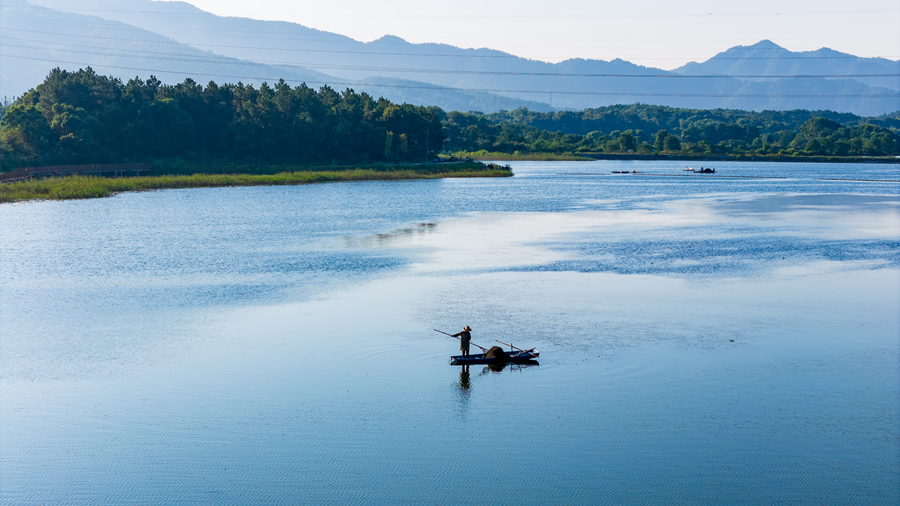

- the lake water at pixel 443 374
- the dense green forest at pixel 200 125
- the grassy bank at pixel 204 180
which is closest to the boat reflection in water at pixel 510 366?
the lake water at pixel 443 374

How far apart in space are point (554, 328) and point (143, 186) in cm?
9270

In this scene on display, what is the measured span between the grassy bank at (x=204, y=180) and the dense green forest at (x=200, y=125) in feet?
34.0

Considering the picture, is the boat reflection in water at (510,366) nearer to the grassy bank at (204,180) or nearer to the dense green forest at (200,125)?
the grassy bank at (204,180)

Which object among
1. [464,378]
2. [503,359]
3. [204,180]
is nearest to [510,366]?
[503,359]

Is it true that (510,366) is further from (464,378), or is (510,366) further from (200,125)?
(200,125)

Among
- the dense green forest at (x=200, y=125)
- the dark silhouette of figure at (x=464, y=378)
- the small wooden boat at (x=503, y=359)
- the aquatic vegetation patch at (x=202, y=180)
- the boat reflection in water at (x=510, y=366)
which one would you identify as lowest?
the dark silhouette of figure at (x=464, y=378)

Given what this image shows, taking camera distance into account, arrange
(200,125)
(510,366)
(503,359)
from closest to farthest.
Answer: (503,359), (510,366), (200,125)

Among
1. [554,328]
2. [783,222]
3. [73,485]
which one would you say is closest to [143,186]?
[783,222]

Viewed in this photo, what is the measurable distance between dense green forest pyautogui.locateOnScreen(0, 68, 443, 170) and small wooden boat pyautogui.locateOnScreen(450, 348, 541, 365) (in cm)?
10238

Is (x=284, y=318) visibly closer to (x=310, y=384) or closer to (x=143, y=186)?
(x=310, y=384)

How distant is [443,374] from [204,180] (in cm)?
10213

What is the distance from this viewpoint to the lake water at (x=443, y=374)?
1830 centimetres

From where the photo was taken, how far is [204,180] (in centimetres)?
11931

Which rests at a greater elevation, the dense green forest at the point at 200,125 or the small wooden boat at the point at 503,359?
the dense green forest at the point at 200,125
